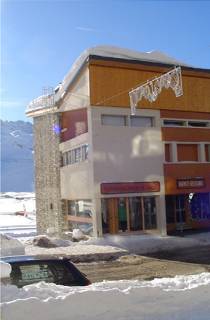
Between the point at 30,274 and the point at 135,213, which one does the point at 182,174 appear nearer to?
the point at 135,213

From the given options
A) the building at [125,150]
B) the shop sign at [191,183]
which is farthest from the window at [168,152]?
the shop sign at [191,183]

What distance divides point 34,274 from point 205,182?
21414mm

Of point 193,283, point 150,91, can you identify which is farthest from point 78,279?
point 150,91

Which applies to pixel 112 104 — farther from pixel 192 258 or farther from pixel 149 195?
pixel 192 258

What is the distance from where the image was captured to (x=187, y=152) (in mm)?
27422

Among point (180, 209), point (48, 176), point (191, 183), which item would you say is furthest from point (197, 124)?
point (48, 176)

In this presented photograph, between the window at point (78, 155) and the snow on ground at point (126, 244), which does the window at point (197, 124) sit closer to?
the snow on ground at point (126, 244)

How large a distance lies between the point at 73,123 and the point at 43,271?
20.3 metres

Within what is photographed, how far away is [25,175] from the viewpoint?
162 m

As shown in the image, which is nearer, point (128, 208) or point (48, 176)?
point (128, 208)

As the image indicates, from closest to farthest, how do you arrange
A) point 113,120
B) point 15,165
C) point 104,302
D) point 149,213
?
point 104,302 → point 113,120 → point 149,213 → point 15,165

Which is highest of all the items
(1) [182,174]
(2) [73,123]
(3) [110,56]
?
(3) [110,56]

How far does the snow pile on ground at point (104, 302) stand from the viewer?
644cm

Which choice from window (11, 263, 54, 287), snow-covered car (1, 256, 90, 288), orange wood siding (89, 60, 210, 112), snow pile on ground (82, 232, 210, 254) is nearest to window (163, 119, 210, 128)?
orange wood siding (89, 60, 210, 112)
